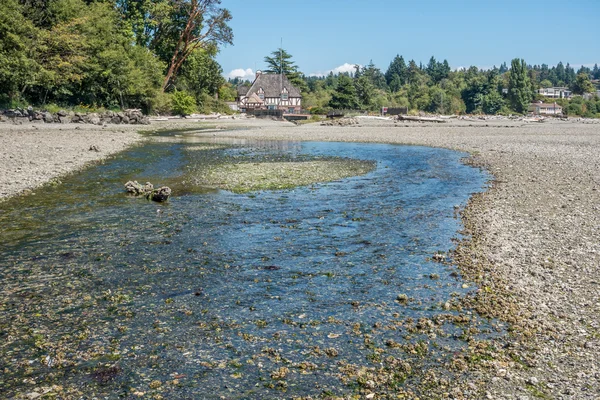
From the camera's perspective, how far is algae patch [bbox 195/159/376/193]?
65.6 feet

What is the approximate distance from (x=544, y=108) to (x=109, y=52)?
17818 cm

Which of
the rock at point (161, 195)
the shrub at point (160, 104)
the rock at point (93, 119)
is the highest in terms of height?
the shrub at point (160, 104)

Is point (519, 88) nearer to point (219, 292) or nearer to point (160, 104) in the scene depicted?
point (160, 104)

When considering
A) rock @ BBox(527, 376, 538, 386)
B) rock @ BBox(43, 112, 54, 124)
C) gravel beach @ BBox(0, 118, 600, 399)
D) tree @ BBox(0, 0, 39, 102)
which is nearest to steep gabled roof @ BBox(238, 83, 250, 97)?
tree @ BBox(0, 0, 39, 102)

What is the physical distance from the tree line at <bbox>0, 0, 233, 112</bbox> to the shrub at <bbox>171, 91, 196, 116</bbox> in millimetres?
185

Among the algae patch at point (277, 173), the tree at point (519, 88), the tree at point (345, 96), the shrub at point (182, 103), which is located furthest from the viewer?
the tree at point (519, 88)

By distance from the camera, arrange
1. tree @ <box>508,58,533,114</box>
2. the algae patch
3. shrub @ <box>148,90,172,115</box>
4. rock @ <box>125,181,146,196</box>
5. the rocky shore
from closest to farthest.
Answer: the rocky shore, rock @ <box>125,181,146,196</box>, the algae patch, shrub @ <box>148,90,172,115</box>, tree @ <box>508,58,533,114</box>

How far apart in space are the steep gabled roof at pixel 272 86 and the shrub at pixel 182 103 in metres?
46.6

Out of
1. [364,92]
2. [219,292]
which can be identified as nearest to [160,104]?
[364,92]

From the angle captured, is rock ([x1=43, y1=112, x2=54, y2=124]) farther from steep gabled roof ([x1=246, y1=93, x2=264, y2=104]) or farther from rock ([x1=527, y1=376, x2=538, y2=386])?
steep gabled roof ([x1=246, y1=93, x2=264, y2=104])

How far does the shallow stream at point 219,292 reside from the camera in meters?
6.09

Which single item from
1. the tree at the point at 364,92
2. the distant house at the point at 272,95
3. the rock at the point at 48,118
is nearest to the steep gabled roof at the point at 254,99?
the distant house at the point at 272,95

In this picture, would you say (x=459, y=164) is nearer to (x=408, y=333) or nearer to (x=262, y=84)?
(x=408, y=333)

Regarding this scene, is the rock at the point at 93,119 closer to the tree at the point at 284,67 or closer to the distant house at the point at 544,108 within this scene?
the tree at the point at 284,67
